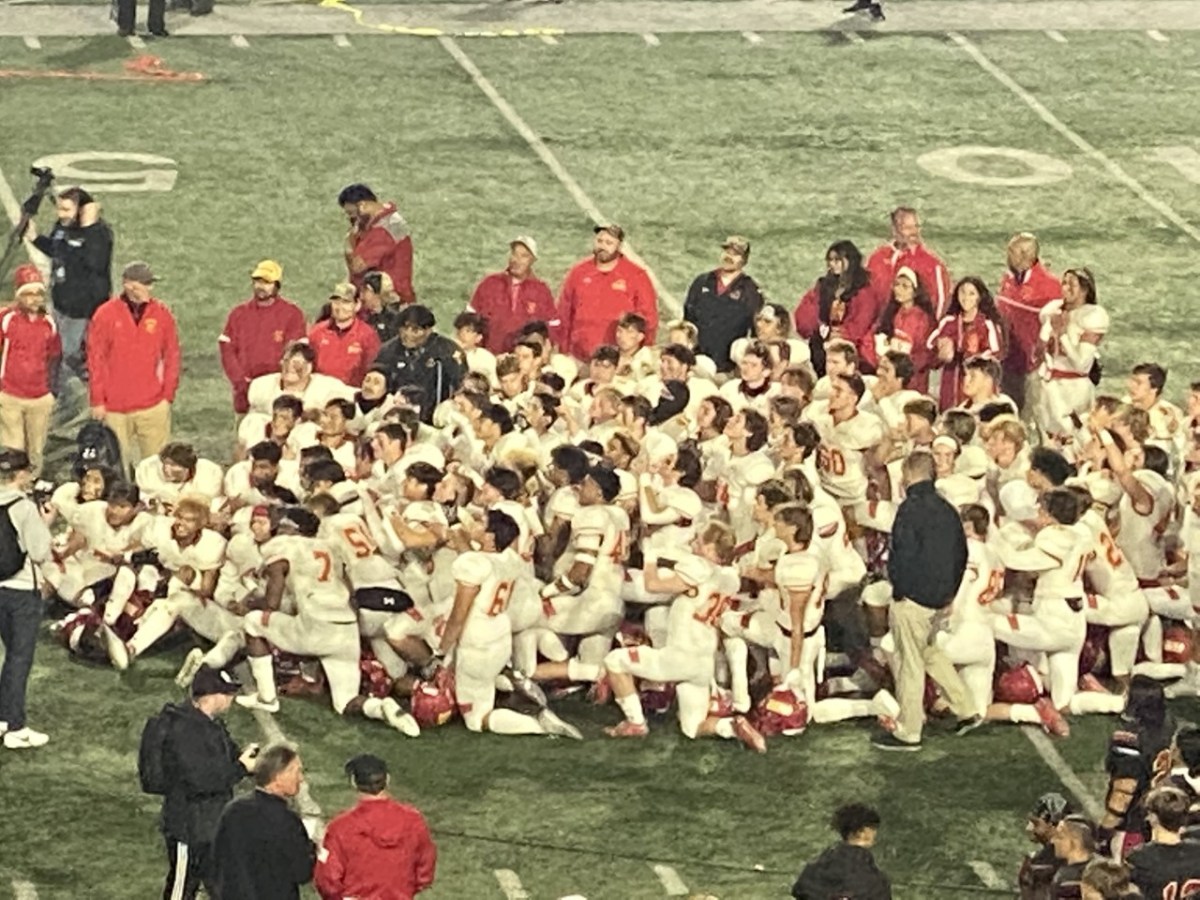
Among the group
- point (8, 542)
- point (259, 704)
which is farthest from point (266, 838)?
point (259, 704)

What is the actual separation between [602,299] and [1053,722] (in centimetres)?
467

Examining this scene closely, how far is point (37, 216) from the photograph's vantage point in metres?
24.7

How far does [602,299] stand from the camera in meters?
20.7

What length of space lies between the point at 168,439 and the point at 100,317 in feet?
3.64

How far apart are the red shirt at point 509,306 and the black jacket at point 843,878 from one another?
24.6ft

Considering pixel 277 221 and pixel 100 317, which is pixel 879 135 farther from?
pixel 100 317

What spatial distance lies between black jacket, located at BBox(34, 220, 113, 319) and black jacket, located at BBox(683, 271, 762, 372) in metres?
3.58

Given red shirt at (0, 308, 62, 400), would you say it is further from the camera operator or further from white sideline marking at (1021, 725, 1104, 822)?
white sideline marking at (1021, 725, 1104, 822)

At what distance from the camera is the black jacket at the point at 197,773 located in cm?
1437

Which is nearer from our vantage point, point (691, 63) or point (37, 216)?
point (37, 216)

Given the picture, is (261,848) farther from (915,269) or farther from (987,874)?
(915,269)

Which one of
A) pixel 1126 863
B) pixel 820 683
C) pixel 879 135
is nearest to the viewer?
pixel 1126 863

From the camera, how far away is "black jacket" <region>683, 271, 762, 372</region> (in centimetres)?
2062

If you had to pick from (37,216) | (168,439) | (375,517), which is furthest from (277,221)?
(375,517)
